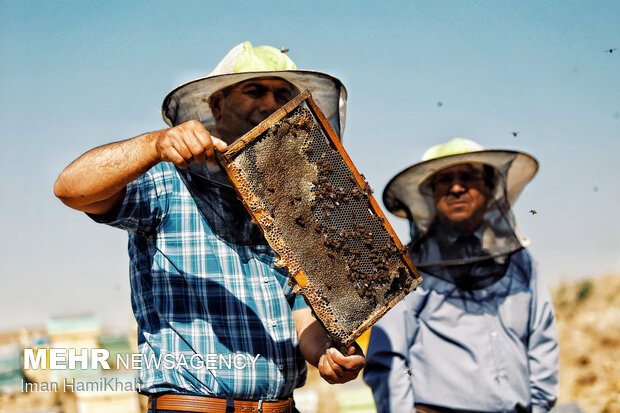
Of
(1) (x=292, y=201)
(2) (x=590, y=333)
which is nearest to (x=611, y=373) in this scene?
(2) (x=590, y=333)

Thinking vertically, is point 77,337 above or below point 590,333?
above

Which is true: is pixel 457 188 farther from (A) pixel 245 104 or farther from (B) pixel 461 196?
(A) pixel 245 104

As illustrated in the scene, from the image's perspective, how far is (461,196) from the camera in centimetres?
439

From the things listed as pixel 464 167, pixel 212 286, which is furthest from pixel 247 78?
pixel 464 167

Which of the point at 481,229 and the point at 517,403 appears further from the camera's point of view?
the point at 481,229

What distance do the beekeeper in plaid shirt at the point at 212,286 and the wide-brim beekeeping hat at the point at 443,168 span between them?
1766 mm

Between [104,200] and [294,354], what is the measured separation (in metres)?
1.11

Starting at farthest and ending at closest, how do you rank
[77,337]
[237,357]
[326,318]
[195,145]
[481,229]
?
[77,337] → [481,229] → [237,357] → [326,318] → [195,145]

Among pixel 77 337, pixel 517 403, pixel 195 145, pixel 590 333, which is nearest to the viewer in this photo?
pixel 195 145

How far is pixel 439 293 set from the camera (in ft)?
13.5

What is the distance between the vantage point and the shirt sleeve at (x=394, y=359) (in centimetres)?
381

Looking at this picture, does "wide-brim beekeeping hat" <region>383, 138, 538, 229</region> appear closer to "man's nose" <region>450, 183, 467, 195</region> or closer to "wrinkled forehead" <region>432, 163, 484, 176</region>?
"wrinkled forehead" <region>432, 163, 484, 176</region>

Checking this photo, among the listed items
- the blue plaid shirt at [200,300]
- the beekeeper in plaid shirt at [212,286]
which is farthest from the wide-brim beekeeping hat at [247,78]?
the blue plaid shirt at [200,300]

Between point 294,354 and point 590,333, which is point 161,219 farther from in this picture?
point 590,333
